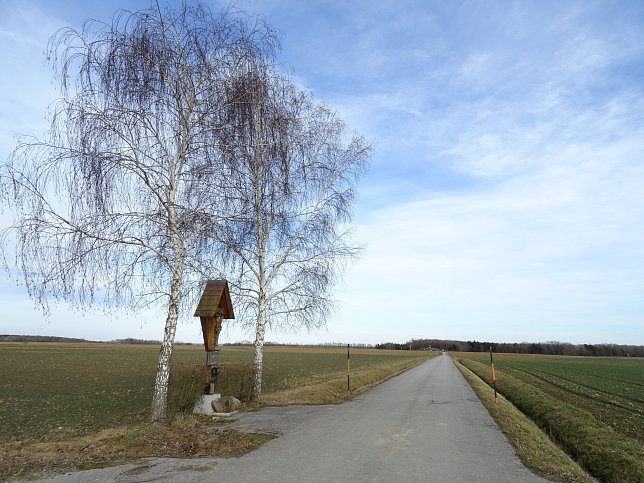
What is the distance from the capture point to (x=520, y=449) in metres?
8.54

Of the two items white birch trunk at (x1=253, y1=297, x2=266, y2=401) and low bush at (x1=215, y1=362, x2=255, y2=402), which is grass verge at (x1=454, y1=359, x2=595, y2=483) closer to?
white birch trunk at (x1=253, y1=297, x2=266, y2=401)

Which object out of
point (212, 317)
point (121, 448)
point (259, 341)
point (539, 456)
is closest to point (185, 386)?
point (212, 317)

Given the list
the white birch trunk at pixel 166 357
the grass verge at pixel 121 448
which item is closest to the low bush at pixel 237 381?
the white birch trunk at pixel 166 357

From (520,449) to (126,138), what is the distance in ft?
32.7

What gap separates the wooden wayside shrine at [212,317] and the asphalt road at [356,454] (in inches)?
57.5

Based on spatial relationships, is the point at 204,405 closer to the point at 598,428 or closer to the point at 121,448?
the point at 121,448

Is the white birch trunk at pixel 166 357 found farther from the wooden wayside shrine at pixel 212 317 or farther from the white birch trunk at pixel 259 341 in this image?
the white birch trunk at pixel 259 341

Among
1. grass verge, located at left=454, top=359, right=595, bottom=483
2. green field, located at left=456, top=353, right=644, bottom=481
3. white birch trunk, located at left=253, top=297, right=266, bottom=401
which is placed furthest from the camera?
white birch trunk, located at left=253, top=297, right=266, bottom=401

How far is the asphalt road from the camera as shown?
251 inches

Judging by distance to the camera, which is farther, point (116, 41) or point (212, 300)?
point (212, 300)

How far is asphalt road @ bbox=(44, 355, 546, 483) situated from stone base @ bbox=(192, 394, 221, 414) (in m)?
0.88

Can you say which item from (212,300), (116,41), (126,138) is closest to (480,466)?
(212,300)

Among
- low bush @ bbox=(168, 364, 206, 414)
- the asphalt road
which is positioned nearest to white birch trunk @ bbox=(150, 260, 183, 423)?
low bush @ bbox=(168, 364, 206, 414)

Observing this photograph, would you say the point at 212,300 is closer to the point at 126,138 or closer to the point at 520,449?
the point at 126,138
